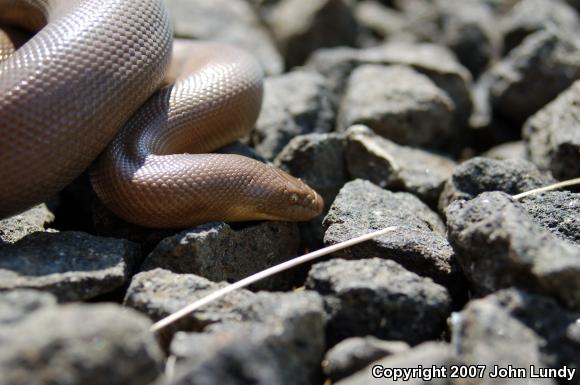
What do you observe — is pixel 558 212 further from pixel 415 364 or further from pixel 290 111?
pixel 290 111

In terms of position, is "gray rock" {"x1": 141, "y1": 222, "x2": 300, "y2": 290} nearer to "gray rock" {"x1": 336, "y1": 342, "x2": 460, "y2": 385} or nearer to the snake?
the snake

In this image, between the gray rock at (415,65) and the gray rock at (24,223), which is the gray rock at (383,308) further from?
the gray rock at (415,65)

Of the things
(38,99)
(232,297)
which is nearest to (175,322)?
(232,297)

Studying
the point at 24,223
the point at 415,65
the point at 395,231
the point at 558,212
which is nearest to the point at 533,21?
the point at 415,65

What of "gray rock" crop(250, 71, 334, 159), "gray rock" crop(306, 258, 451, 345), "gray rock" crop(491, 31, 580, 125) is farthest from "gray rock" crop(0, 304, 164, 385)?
"gray rock" crop(491, 31, 580, 125)

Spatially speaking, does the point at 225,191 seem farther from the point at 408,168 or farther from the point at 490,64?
the point at 490,64

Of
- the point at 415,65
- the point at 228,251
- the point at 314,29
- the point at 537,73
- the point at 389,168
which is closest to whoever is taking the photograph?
the point at 228,251
